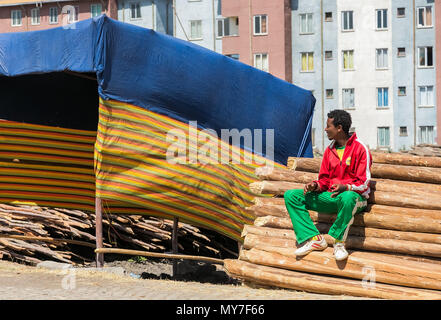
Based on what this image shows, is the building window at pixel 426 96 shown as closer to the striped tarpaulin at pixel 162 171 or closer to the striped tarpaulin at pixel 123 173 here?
the striped tarpaulin at pixel 123 173

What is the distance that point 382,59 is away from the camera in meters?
44.8

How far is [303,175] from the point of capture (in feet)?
31.3

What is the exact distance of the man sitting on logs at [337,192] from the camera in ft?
26.0

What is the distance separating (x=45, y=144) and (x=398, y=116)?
1412 inches

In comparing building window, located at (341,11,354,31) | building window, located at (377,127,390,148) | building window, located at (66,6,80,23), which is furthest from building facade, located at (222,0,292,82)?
building window, located at (66,6,80,23)

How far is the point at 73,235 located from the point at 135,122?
3.79 metres

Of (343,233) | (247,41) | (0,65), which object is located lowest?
(343,233)

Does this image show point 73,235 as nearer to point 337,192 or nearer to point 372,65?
point 337,192

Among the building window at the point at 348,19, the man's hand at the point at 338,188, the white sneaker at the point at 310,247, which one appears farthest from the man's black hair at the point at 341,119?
the building window at the point at 348,19

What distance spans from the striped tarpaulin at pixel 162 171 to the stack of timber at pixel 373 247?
945 mm

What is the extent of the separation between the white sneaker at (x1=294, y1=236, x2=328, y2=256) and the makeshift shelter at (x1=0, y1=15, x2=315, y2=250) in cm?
227

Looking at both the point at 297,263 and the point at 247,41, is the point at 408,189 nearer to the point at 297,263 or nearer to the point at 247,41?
the point at 297,263
